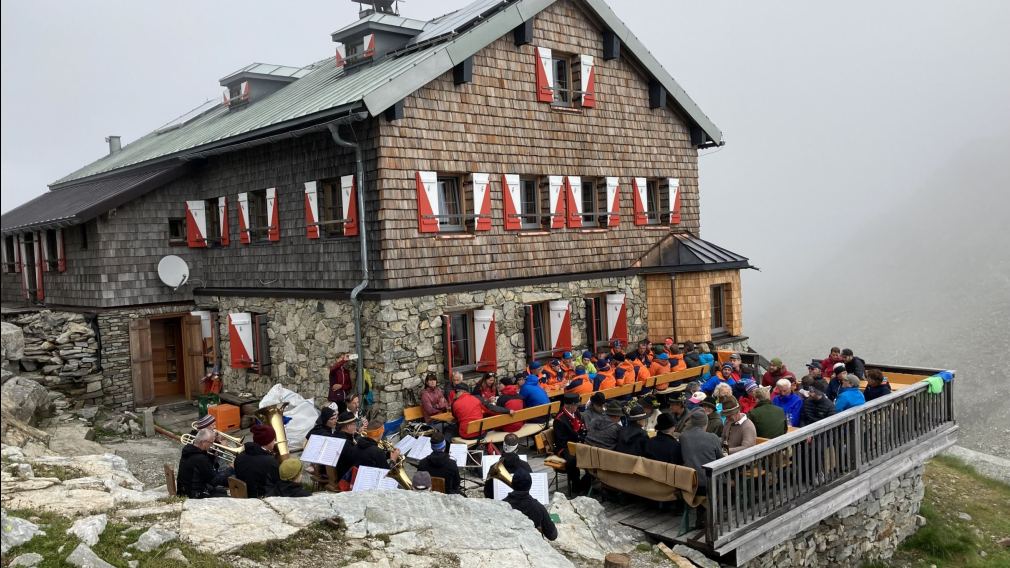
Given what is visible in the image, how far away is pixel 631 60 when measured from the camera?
1839 centimetres

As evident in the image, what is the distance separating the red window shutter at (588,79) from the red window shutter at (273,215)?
22.9ft

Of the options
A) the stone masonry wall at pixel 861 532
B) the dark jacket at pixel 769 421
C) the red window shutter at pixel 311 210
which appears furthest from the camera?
the red window shutter at pixel 311 210

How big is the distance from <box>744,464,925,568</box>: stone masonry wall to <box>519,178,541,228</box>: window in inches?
319

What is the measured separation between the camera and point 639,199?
1855 cm

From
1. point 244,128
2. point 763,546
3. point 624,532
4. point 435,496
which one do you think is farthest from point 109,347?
point 763,546

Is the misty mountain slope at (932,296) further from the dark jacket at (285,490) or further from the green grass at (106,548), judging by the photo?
the green grass at (106,548)

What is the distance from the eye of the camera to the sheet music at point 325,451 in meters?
9.61

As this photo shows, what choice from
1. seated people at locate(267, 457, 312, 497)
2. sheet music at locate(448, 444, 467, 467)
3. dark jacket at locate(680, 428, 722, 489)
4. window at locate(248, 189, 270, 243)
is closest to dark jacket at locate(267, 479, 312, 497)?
seated people at locate(267, 457, 312, 497)

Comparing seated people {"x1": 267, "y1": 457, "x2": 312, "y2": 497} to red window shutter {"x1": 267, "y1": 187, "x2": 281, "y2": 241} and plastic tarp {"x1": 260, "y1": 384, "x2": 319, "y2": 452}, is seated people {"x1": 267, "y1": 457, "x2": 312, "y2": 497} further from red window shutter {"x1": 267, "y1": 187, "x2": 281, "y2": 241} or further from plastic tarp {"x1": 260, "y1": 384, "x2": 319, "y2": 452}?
red window shutter {"x1": 267, "y1": 187, "x2": 281, "y2": 241}

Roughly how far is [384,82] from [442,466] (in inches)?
276

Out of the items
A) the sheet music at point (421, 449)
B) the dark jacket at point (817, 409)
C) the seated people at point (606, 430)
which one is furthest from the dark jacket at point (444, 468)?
the dark jacket at point (817, 409)

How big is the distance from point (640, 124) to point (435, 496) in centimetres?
1257

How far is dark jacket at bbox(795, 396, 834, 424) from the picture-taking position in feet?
37.2

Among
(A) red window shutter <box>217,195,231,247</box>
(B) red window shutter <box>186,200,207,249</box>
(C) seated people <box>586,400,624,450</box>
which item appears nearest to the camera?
(C) seated people <box>586,400,624,450</box>
